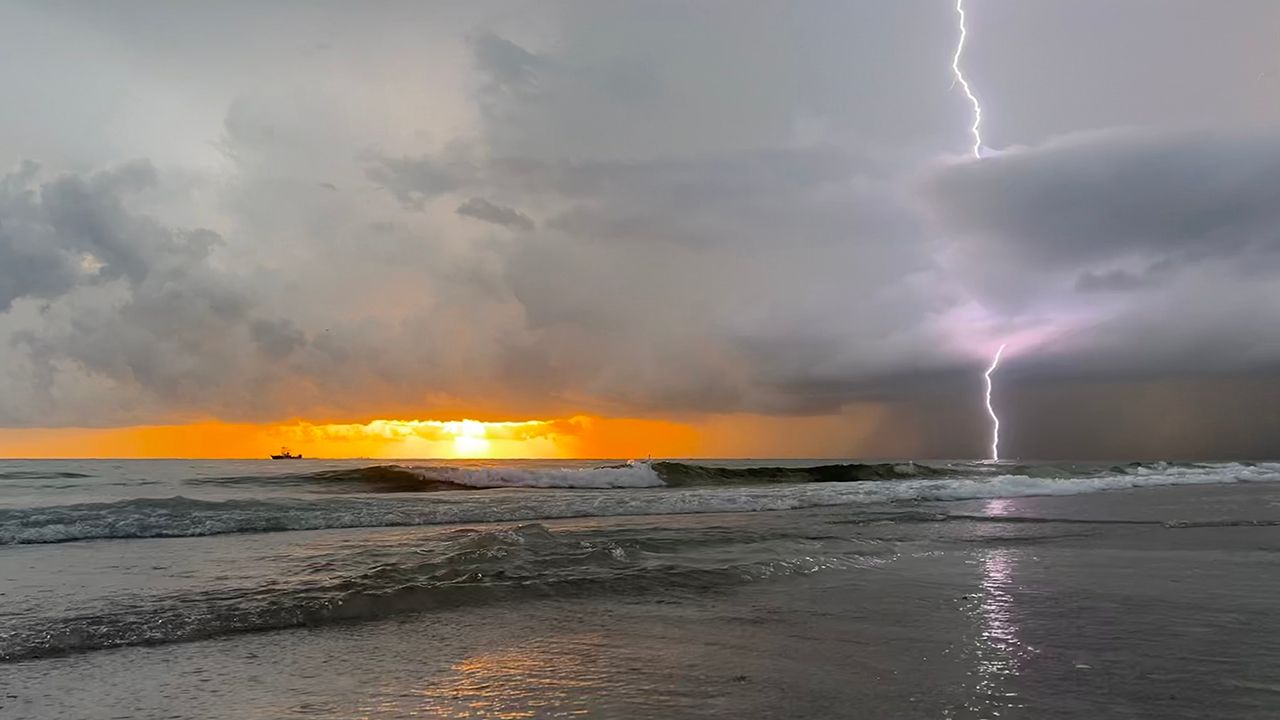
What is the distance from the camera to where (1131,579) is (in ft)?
27.0

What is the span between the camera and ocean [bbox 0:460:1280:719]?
436 centimetres

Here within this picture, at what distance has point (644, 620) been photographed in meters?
6.52

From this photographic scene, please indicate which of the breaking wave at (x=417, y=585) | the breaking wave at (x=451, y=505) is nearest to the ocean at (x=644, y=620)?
the breaking wave at (x=417, y=585)

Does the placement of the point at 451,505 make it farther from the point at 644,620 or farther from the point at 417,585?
the point at 644,620

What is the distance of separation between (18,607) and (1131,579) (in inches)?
465

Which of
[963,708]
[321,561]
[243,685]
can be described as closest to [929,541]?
[963,708]

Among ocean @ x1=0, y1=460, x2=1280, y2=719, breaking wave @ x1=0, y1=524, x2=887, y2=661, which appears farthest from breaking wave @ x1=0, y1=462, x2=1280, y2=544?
breaking wave @ x1=0, y1=524, x2=887, y2=661

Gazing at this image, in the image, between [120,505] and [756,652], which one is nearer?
[756,652]

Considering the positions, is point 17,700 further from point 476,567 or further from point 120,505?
point 120,505

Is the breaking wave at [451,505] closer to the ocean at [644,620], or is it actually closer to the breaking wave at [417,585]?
the ocean at [644,620]

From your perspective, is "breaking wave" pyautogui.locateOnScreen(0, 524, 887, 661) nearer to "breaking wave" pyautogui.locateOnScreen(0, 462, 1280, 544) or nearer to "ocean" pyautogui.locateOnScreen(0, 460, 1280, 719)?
"ocean" pyautogui.locateOnScreen(0, 460, 1280, 719)

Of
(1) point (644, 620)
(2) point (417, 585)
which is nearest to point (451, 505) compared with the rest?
(2) point (417, 585)

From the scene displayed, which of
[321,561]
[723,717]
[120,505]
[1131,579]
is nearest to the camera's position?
[723,717]

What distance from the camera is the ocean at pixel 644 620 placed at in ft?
14.3
